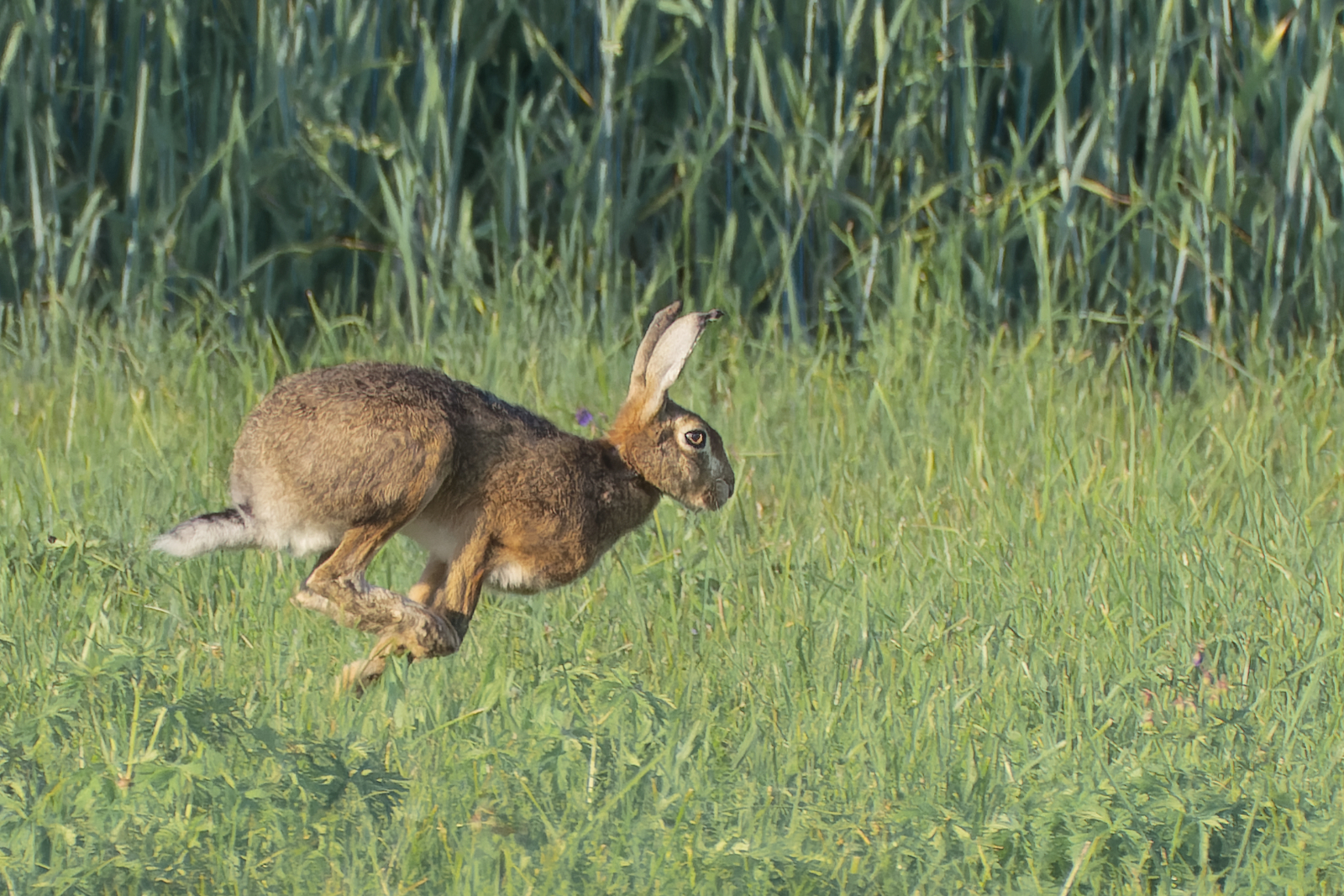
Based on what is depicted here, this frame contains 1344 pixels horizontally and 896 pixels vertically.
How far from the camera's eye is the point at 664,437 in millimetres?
4332

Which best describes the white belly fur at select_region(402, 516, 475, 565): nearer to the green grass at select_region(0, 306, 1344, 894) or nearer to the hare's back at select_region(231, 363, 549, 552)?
the hare's back at select_region(231, 363, 549, 552)

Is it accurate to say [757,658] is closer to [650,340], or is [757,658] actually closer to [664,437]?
[664,437]

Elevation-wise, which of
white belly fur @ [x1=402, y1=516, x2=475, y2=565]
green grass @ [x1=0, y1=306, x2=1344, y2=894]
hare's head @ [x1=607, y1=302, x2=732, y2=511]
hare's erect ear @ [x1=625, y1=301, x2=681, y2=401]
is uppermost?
hare's erect ear @ [x1=625, y1=301, x2=681, y2=401]

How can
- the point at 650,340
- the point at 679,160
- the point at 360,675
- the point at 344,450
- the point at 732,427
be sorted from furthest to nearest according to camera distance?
1. the point at 679,160
2. the point at 732,427
3. the point at 650,340
4. the point at 360,675
5. the point at 344,450

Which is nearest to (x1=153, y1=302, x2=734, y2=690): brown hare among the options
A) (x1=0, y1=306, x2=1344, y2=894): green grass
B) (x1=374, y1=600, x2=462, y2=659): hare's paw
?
(x1=374, y1=600, x2=462, y2=659): hare's paw

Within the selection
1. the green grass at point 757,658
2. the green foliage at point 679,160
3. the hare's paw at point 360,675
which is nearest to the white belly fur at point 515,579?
the green grass at point 757,658

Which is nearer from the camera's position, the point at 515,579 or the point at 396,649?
the point at 396,649

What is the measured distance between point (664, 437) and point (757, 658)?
577 millimetres

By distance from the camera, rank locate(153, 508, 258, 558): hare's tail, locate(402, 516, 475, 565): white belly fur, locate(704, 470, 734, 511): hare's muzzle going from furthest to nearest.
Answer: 1. locate(704, 470, 734, 511): hare's muzzle
2. locate(402, 516, 475, 565): white belly fur
3. locate(153, 508, 258, 558): hare's tail

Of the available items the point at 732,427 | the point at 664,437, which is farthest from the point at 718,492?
the point at 732,427

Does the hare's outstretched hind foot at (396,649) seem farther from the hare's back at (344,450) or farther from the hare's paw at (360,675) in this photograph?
the hare's back at (344,450)

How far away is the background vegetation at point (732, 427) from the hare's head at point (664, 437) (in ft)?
1.27

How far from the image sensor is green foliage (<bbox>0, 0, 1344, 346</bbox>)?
728 cm

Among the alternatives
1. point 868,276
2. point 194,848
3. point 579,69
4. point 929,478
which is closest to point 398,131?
point 579,69
